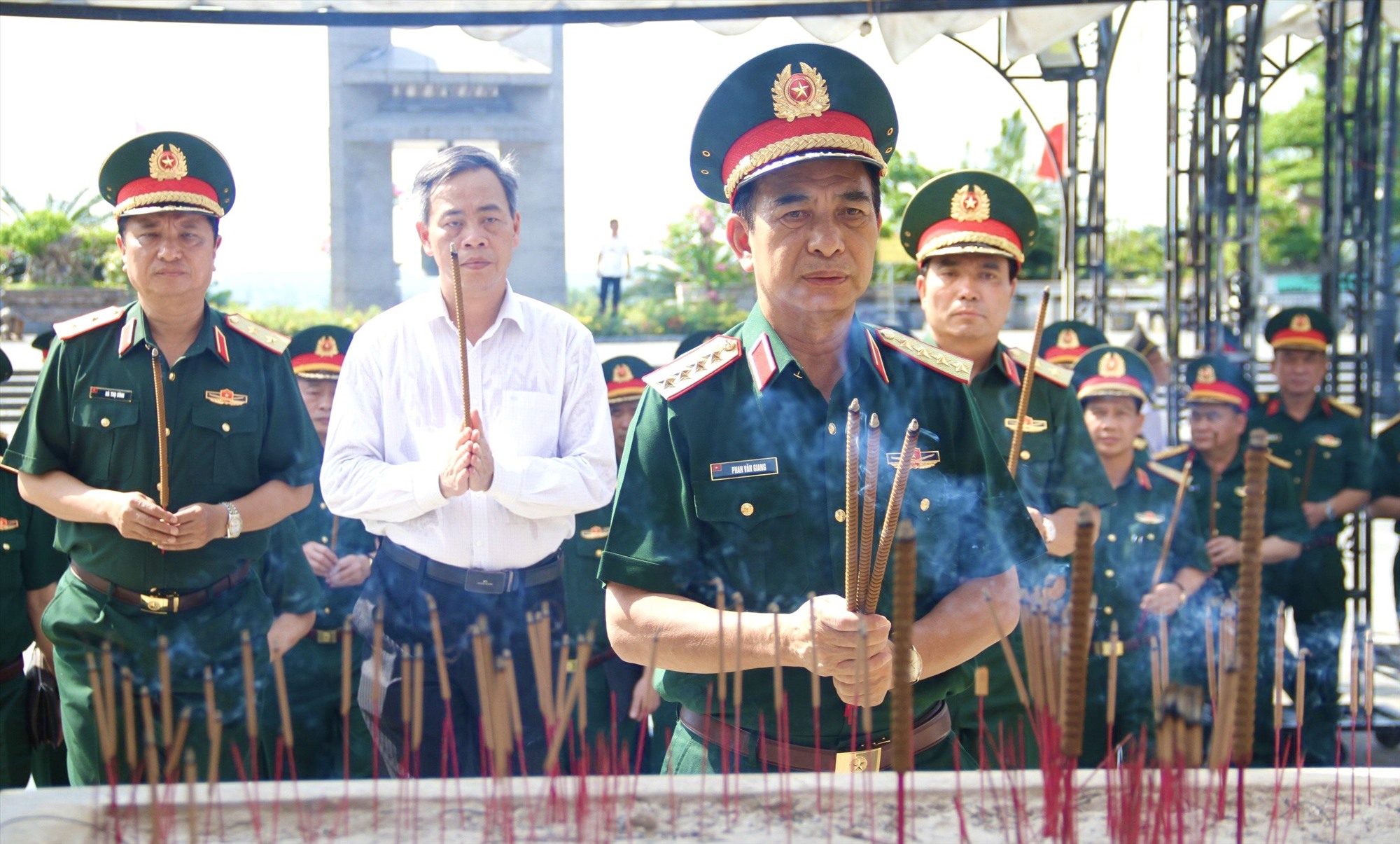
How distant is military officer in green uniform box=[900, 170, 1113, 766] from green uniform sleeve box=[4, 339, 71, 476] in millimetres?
2428

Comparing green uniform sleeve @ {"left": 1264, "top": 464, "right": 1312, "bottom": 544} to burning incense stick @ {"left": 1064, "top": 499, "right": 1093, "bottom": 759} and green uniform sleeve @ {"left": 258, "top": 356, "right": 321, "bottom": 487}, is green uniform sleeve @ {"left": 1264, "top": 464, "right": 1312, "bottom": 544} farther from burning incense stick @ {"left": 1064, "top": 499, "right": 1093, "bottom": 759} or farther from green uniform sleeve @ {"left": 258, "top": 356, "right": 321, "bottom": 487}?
burning incense stick @ {"left": 1064, "top": 499, "right": 1093, "bottom": 759}

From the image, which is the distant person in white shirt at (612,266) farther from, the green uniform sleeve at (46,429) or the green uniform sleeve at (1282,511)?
the green uniform sleeve at (46,429)

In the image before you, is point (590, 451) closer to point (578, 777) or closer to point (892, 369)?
point (892, 369)

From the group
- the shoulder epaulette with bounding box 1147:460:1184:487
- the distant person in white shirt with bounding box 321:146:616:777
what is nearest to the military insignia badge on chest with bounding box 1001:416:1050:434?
the distant person in white shirt with bounding box 321:146:616:777

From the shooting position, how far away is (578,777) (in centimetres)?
188

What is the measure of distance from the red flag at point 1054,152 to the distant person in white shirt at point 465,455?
25.2 feet

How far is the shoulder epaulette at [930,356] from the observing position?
222 cm

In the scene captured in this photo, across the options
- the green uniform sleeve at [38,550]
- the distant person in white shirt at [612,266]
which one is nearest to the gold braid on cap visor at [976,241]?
the green uniform sleeve at [38,550]

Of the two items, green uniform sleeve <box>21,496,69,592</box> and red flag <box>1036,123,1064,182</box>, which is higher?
red flag <box>1036,123,1064,182</box>

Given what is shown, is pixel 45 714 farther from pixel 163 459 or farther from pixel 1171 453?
pixel 1171 453

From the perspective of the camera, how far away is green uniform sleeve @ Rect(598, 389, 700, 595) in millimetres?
2086

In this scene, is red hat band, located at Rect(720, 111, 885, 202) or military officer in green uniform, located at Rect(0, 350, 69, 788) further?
military officer in green uniform, located at Rect(0, 350, 69, 788)

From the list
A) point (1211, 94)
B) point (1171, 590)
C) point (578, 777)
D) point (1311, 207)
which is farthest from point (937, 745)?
point (1311, 207)

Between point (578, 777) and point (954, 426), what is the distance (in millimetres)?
868
